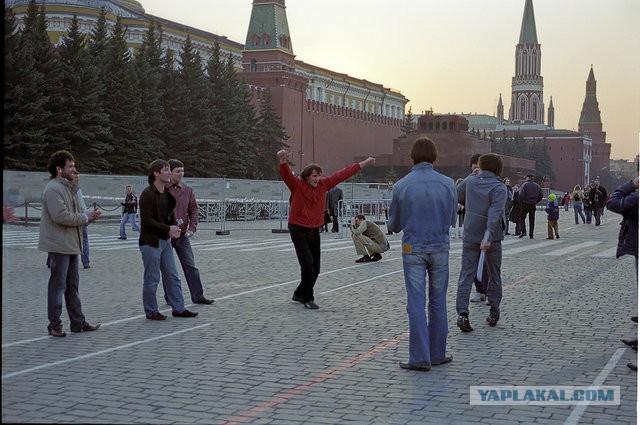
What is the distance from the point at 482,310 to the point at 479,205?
6.24 feet

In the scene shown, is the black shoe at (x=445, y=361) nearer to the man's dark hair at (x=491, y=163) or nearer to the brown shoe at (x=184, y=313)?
the man's dark hair at (x=491, y=163)

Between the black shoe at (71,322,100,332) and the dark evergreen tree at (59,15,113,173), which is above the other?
the dark evergreen tree at (59,15,113,173)

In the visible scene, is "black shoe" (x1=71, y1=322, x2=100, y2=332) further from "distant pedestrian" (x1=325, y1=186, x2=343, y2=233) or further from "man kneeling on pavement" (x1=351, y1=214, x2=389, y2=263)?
"distant pedestrian" (x1=325, y1=186, x2=343, y2=233)

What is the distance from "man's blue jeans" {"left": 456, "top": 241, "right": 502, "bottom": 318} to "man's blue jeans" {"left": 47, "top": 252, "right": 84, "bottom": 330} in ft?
12.2

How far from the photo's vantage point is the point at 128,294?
1210 centimetres

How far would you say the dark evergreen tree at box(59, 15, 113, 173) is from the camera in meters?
44.3

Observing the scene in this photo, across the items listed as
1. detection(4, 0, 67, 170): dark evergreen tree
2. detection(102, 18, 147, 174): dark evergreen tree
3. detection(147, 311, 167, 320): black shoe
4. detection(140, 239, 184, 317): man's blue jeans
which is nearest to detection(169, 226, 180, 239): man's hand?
detection(140, 239, 184, 317): man's blue jeans

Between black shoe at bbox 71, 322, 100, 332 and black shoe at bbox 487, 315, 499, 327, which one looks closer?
black shoe at bbox 71, 322, 100, 332

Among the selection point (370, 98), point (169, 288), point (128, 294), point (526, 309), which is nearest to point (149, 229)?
point (169, 288)

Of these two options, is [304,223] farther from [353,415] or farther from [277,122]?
[277,122]

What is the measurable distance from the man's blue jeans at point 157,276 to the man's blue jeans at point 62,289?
984 mm

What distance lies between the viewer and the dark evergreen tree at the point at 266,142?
219 ft

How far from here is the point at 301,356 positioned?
25.1ft

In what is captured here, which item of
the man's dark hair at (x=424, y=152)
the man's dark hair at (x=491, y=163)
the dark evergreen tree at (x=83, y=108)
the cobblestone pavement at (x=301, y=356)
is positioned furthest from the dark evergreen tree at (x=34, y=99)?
the man's dark hair at (x=424, y=152)
